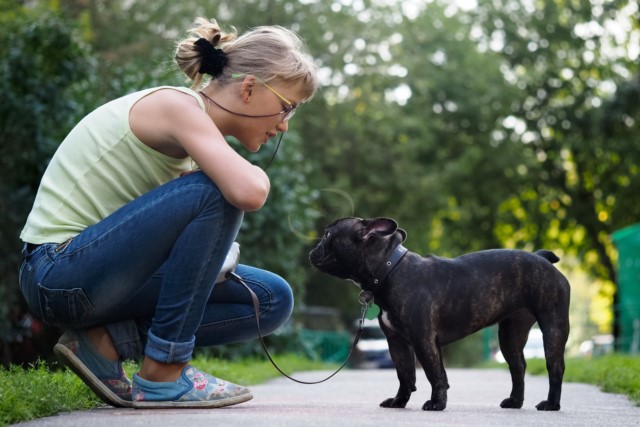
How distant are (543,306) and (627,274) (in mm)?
18205

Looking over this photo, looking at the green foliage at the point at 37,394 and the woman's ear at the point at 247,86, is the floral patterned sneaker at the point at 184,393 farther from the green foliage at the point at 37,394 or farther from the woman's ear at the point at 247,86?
the woman's ear at the point at 247,86

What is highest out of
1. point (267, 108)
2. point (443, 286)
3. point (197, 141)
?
point (267, 108)

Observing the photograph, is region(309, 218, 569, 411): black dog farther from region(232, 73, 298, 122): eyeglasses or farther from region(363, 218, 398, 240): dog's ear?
region(232, 73, 298, 122): eyeglasses

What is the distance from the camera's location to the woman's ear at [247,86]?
16.4 ft

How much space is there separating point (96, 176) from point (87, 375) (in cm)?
91

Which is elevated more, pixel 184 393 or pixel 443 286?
pixel 443 286

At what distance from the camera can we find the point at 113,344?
5.09 meters

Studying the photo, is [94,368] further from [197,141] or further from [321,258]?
[321,258]

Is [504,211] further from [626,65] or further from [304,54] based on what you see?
[304,54]

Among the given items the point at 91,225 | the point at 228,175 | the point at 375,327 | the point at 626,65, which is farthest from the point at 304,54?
the point at 626,65

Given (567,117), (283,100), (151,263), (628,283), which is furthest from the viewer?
(567,117)

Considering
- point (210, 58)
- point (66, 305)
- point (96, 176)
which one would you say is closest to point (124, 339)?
point (66, 305)

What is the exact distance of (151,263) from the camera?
4.75 m

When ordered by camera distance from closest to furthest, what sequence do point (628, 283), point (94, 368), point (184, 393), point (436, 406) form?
point (184, 393) < point (94, 368) < point (436, 406) < point (628, 283)
